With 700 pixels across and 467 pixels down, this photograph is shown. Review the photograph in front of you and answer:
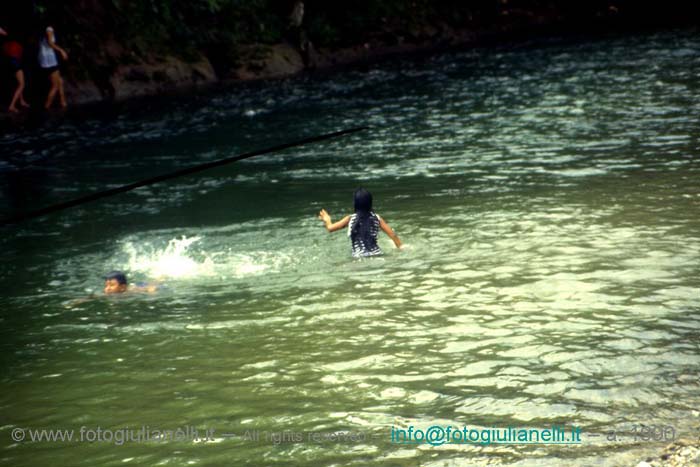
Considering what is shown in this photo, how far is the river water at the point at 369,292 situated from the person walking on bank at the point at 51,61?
6.57 metres

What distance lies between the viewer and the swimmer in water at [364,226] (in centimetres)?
1254

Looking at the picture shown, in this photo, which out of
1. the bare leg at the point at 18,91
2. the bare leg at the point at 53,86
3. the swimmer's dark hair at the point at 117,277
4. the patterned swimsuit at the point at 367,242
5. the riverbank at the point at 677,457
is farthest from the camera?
the bare leg at the point at 53,86

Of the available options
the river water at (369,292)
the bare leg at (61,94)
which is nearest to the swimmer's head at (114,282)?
the river water at (369,292)

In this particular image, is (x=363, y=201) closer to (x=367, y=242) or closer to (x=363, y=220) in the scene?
(x=363, y=220)

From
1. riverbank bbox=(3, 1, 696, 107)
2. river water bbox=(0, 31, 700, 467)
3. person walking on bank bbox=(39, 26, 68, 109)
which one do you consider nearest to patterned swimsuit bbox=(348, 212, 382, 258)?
river water bbox=(0, 31, 700, 467)

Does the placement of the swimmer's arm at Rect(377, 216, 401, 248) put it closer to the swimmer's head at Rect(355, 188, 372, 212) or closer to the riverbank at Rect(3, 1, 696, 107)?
the swimmer's head at Rect(355, 188, 372, 212)

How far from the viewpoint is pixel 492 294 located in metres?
10.3

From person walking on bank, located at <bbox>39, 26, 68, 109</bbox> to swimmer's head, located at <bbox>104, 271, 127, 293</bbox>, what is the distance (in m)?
19.5

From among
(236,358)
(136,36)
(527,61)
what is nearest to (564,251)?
(236,358)

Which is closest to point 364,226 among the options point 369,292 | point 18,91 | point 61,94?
point 369,292

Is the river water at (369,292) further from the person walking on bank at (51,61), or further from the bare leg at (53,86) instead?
the bare leg at (53,86)

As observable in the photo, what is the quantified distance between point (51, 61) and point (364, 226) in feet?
68.0

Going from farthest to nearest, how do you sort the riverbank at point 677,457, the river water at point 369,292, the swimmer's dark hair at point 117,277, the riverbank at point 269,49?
the riverbank at point 269,49, the swimmer's dark hair at point 117,277, the river water at point 369,292, the riverbank at point 677,457

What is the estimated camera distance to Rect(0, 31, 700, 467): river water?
718 cm
